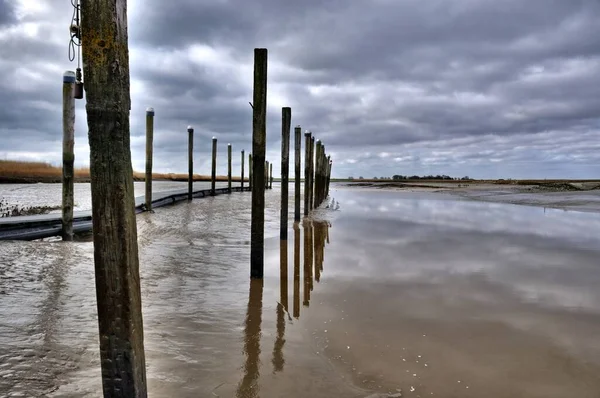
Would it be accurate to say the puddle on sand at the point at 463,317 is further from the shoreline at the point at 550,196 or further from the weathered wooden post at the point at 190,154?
the shoreline at the point at 550,196

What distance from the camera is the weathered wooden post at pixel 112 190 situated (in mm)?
2262

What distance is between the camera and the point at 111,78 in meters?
2.30

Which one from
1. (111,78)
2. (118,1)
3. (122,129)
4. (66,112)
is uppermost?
(66,112)

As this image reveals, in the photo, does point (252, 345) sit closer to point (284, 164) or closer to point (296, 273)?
point (296, 273)

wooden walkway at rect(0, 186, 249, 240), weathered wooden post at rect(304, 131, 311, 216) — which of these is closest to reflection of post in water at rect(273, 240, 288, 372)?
wooden walkway at rect(0, 186, 249, 240)

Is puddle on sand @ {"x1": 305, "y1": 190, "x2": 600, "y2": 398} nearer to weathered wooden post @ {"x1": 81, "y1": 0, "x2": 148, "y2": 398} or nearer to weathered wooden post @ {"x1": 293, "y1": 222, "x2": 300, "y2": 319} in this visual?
weathered wooden post @ {"x1": 293, "y1": 222, "x2": 300, "y2": 319}

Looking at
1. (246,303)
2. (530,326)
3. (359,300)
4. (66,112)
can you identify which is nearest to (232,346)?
(246,303)

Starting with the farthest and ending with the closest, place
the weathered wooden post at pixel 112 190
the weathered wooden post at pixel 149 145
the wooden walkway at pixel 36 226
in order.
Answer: the weathered wooden post at pixel 149 145 → the wooden walkway at pixel 36 226 → the weathered wooden post at pixel 112 190

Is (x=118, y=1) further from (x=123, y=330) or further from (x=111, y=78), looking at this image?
(x=123, y=330)

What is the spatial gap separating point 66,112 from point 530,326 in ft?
31.1

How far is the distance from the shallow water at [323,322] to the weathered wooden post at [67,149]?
1346 millimetres

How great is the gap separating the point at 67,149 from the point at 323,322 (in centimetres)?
751

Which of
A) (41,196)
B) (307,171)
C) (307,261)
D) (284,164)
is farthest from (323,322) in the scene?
(41,196)

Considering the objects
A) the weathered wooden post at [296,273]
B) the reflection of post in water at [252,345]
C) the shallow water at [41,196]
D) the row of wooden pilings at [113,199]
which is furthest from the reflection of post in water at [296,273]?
the shallow water at [41,196]
